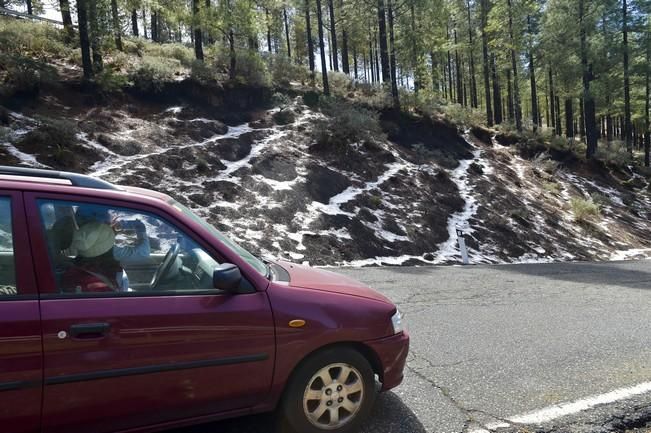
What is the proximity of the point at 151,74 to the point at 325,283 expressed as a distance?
1649 cm

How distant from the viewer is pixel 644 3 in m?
27.6

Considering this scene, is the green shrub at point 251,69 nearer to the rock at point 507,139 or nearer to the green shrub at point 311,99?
the green shrub at point 311,99

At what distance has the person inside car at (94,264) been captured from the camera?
2.61 m

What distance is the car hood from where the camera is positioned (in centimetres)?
331

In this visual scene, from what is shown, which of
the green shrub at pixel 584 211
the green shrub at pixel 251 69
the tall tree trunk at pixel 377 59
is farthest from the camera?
the tall tree trunk at pixel 377 59

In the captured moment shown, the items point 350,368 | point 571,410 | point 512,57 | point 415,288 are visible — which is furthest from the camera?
point 512,57

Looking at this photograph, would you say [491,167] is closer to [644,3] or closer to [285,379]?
[644,3]

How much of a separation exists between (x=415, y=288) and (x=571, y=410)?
454 cm

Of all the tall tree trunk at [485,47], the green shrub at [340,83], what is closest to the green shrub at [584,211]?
the tall tree trunk at [485,47]

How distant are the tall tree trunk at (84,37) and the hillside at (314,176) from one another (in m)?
0.68

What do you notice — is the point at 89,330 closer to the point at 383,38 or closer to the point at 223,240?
the point at 223,240

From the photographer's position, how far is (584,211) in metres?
17.9

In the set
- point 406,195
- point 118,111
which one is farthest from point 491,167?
point 118,111

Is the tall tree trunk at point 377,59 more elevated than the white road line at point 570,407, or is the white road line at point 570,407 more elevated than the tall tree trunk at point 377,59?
the tall tree trunk at point 377,59
